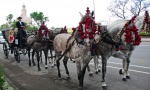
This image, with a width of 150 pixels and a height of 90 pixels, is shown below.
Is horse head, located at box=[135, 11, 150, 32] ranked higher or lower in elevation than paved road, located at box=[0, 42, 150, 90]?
higher

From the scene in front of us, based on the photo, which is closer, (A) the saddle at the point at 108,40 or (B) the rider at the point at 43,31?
(A) the saddle at the point at 108,40

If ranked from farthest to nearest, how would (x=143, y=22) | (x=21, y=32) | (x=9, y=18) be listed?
(x=9, y=18) < (x=21, y=32) < (x=143, y=22)

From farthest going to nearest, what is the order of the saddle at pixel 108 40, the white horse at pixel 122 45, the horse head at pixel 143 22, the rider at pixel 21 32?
the rider at pixel 21 32 < the horse head at pixel 143 22 < the white horse at pixel 122 45 < the saddle at pixel 108 40

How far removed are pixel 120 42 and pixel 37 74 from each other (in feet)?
14.8

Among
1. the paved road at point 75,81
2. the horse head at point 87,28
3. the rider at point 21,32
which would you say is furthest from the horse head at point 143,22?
the rider at point 21,32

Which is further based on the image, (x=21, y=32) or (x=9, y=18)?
(x=9, y=18)

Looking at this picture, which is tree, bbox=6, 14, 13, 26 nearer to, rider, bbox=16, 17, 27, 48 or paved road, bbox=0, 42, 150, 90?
rider, bbox=16, 17, 27, 48

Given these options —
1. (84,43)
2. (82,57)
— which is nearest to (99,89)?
(82,57)

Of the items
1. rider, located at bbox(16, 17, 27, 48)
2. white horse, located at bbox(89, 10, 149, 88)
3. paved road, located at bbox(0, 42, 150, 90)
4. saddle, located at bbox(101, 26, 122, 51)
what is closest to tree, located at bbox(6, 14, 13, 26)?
rider, located at bbox(16, 17, 27, 48)

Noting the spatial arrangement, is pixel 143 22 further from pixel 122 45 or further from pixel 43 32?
pixel 43 32

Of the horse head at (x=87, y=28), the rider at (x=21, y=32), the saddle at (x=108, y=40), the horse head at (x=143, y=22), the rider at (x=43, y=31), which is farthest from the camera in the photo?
the rider at (x=21, y=32)

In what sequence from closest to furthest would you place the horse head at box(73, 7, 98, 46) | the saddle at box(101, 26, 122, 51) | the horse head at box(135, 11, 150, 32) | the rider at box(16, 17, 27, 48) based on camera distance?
1. the horse head at box(73, 7, 98, 46)
2. the saddle at box(101, 26, 122, 51)
3. the horse head at box(135, 11, 150, 32)
4. the rider at box(16, 17, 27, 48)

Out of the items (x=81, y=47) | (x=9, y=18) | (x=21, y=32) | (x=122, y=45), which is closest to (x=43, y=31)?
(x=21, y=32)

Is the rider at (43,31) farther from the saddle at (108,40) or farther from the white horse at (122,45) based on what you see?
the saddle at (108,40)
